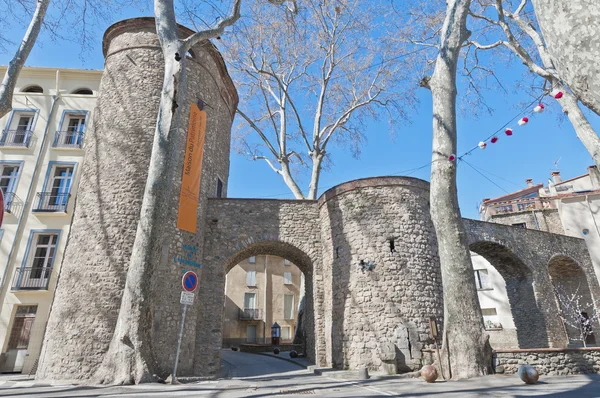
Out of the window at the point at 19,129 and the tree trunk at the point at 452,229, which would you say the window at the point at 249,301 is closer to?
the window at the point at 19,129

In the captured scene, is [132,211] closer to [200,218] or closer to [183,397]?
[200,218]

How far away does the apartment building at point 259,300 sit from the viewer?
25.2m

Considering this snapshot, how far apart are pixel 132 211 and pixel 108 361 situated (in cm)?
474

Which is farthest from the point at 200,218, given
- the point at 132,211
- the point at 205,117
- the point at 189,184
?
the point at 205,117

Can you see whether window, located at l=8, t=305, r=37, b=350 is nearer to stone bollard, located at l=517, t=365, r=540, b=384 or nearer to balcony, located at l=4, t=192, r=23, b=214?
balcony, located at l=4, t=192, r=23, b=214

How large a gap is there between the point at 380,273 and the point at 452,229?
11.5ft

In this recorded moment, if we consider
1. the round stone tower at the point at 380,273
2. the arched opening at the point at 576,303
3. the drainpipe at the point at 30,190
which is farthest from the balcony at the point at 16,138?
the arched opening at the point at 576,303

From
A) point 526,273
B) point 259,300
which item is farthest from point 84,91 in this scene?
point 526,273

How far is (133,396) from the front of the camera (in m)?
4.92

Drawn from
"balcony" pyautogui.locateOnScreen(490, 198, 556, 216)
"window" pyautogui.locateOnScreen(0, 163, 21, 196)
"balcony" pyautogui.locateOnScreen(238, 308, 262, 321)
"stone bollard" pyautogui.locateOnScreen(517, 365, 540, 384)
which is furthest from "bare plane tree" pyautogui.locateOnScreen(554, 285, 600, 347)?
"window" pyautogui.locateOnScreen(0, 163, 21, 196)

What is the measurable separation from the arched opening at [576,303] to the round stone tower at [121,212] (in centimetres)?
1738

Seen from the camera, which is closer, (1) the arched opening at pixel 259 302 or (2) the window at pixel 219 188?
(2) the window at pixel 219 188

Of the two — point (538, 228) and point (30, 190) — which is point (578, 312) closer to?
point (538, 228)

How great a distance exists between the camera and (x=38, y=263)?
12.2 m
